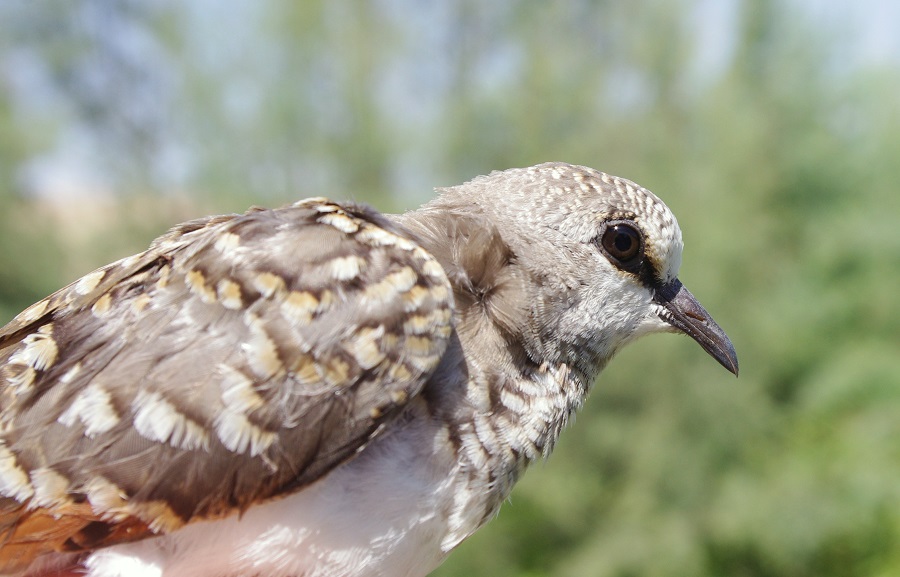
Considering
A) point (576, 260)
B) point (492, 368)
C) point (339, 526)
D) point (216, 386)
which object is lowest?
point (339, 526)

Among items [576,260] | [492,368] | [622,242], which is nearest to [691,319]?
[622,242]

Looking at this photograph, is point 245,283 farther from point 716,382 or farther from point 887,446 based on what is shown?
point 887,446

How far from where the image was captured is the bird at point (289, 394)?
1.95 m

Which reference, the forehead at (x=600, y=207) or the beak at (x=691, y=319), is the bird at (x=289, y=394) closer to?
the forehead at (x=600, y=207)

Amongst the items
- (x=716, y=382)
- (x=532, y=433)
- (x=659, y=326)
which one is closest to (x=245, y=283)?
(x=532, y=433)

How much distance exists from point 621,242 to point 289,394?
1191 millimetres

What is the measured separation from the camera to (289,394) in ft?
6.46

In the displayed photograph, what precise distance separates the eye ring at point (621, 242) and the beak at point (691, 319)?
0.67 ft

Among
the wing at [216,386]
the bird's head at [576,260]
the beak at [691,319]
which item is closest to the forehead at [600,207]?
the bird's head at [576,260]

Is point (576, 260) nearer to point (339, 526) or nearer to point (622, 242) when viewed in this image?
point (622, 242)

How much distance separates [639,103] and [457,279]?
12.7 m

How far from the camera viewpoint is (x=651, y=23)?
46.4 ft

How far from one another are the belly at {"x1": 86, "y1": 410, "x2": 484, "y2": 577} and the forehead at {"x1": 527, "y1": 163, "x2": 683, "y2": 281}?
82cm

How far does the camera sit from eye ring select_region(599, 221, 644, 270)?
258cm
